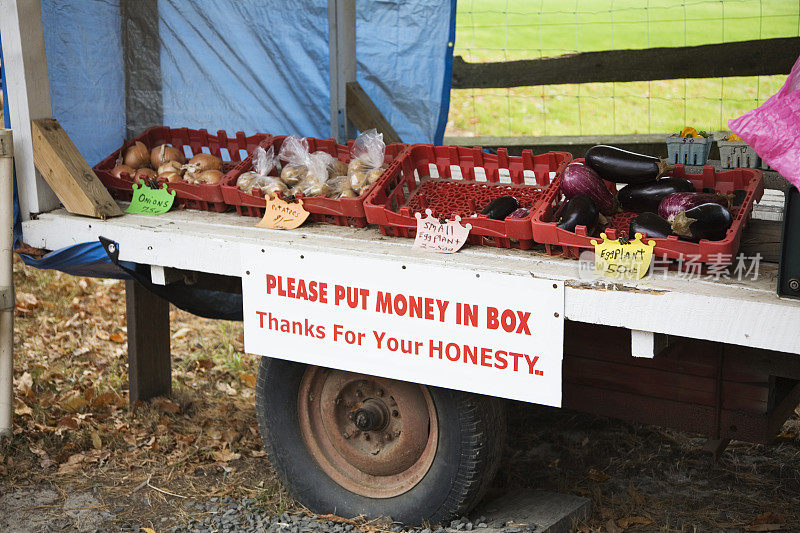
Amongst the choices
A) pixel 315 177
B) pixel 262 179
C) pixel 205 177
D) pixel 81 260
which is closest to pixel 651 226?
pixel 315 177

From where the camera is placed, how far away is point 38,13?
3488 mm

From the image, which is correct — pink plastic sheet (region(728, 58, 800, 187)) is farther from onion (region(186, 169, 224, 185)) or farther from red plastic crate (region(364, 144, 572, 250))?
onion (region(186, 169, 224, 185))

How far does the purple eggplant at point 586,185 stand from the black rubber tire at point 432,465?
0.73 meters

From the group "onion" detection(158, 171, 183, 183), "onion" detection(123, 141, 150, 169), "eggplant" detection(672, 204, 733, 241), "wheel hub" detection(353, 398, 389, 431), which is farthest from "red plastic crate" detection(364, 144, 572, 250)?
"onion" detection(123, 141, 150, 169)


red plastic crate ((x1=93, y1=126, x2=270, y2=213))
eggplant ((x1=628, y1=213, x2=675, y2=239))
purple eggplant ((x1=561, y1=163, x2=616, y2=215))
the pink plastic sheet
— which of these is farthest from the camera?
red plastic crate ((x1=93, y1=126, x2=270, y2=213))

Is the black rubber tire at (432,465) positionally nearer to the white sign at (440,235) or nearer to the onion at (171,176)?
the white sign at (440,235)

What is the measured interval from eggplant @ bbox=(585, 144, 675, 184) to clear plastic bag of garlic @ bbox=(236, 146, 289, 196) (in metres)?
1.21

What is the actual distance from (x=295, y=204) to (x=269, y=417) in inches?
31.6

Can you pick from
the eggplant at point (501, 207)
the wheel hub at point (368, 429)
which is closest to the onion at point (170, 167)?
the wheel hub at point (368, 429)

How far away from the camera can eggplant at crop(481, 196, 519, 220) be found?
2947 mm

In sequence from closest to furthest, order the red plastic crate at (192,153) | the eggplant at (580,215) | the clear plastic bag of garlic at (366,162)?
the eggplant at (580,215) < the clear plastic bag of garlic at (366,162) < the red plastic crate at (192,153)

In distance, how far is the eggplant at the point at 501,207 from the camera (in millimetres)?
2947

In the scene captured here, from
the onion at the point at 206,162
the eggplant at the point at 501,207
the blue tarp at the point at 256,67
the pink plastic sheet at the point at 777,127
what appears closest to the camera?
the pink plastic sheet at the point at 777,127

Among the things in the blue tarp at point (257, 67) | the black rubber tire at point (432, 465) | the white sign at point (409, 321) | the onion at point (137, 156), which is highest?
the blue tarp at point (257, 67)
